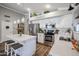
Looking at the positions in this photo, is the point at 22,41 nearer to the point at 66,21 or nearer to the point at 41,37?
the point at 41,37

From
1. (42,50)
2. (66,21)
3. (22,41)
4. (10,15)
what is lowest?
(42,50)

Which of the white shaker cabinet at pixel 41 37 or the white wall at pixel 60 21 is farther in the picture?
the white shaker cabinet at pixel 41 37

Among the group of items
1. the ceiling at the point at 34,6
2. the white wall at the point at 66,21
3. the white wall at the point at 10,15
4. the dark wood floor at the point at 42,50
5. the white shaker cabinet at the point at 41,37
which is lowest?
the dark wood floor at the point at 42,50

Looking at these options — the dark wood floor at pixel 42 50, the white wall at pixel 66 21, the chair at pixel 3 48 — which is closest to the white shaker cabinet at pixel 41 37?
the dark wood floor at pixel 42 50

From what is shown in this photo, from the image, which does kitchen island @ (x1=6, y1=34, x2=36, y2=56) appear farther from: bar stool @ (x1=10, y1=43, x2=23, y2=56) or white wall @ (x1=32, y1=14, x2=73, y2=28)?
white wall @ (x1=32, y1=14, x2=73, y2=28)

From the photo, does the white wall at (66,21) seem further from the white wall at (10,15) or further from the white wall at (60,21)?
the white wall at (10,15)

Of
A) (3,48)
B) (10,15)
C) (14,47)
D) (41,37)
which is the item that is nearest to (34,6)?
(10,15)

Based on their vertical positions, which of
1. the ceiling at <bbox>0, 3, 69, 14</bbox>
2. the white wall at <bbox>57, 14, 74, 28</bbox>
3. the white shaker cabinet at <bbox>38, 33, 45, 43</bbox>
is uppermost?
the ceiling at <bbox>0, 3, 69, 14</bbox>

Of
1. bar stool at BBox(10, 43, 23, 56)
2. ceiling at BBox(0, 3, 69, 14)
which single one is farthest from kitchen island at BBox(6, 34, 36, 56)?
ceiling at BBox(0, 3, 69, 14)

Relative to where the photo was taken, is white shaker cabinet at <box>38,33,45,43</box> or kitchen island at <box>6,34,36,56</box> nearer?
kitchen island at <box>6,34,36,56</box>

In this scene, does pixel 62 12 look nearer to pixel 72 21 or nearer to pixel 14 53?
pixel 72 21

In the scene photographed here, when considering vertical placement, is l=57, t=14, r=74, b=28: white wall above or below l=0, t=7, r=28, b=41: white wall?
below

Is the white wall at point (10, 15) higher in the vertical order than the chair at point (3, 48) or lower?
higher

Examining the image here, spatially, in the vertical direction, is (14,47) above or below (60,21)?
below
